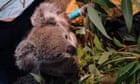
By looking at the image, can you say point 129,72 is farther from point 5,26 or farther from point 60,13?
point 5,26

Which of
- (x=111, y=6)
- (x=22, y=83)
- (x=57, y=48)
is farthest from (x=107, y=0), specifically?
(x=22, y=83)

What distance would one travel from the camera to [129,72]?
0.98m

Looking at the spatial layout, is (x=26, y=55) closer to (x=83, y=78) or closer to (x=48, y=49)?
(x=48, y=49)

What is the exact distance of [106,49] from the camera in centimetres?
102

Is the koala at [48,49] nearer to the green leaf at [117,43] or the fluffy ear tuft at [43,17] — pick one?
the fluffy ear tuft at [43,17]

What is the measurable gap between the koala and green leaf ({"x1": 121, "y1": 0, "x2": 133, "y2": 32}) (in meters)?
0.18

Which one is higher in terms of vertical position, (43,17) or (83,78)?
(43,17)

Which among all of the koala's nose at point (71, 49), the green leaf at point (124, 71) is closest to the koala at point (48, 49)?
the koala's nose at point (71, 49)

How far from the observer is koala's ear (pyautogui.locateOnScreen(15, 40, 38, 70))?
85 cm

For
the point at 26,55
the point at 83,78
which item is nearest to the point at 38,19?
the point at 26,55

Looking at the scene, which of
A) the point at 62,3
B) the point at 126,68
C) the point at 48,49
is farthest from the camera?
the point at 62,3

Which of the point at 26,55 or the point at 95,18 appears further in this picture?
the point at 95,18

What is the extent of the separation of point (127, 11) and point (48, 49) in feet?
1.00

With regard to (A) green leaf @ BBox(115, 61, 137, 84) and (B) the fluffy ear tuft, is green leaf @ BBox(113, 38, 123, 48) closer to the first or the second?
(A) green leaf @ BBox(115, 61, 137, 84)
